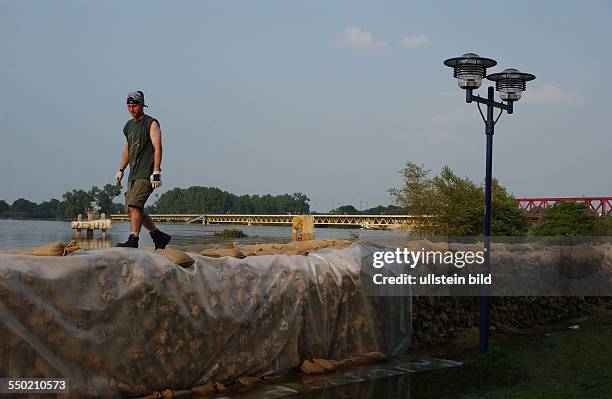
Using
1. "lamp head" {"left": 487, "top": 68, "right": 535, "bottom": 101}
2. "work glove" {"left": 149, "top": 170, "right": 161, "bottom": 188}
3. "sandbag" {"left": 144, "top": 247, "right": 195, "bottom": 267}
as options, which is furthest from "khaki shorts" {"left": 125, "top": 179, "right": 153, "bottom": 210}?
"lamp head" {"left": 487, "top": 68, "right": 535, "bottom": 101}

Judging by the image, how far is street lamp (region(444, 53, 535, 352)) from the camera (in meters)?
9.70

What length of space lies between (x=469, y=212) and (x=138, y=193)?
23483 mm

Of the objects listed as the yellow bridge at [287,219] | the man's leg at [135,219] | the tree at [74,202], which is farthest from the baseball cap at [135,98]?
the yellow bridge at [287,219]

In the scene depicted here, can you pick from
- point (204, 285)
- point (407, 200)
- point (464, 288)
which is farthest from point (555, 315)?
point (407, 200)

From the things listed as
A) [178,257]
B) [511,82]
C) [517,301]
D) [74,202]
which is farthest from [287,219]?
[178,257]

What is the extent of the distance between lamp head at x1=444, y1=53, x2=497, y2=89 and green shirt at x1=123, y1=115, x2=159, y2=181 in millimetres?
4367

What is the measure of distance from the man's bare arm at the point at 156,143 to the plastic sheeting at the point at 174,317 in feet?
4.41

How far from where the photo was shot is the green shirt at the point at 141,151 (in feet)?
27.1

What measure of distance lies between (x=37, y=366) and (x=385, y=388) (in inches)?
150

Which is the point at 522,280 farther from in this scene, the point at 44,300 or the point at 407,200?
the point at 407,200

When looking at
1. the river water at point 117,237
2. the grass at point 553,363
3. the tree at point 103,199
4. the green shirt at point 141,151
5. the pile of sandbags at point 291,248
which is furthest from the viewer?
the tree at point 103,199

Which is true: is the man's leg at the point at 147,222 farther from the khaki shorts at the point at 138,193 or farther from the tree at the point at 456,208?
the tree at the point at 456,208

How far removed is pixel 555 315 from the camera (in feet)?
45.9

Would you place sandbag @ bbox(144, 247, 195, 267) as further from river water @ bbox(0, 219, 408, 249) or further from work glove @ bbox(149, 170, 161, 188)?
river water @ bbox(0, 219, 408, 249)
